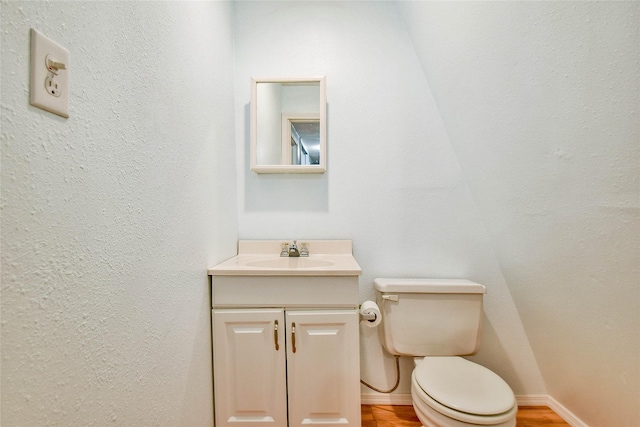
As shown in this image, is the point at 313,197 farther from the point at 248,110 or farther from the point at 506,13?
the point at 506,13

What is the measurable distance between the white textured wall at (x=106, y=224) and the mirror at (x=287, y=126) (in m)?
0.48

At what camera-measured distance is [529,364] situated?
1.50 metres

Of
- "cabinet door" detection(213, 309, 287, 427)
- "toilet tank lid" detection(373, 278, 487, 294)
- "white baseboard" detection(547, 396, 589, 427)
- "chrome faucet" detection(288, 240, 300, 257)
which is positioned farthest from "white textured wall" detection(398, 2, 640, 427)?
"cabinet door" detection(213, 309, 287, 427)

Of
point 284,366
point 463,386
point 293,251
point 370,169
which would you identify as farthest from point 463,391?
point 370,169

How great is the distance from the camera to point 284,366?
112 cm

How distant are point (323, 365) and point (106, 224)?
0.97m

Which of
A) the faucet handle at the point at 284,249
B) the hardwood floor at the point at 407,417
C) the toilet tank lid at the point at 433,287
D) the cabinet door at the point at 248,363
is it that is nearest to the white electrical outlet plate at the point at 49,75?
the cabinet door at the point at 248,363

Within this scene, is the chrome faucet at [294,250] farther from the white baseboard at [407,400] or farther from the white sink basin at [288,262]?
the white baseboard at [407,400]

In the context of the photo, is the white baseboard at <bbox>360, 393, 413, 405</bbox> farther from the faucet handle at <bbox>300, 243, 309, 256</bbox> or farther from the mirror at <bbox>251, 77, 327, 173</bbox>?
the mirror at <bbox>251, 77, 327, 173</bbox>

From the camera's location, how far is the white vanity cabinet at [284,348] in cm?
112

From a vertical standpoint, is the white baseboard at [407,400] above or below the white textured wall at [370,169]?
below

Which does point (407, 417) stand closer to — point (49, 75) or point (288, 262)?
point (288, 262)

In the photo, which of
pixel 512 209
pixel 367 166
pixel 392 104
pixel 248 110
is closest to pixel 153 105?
pixel 248 110

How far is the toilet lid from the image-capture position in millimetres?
942
